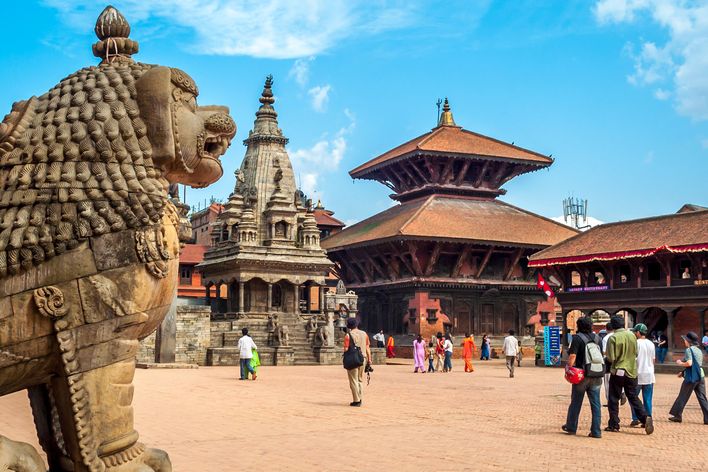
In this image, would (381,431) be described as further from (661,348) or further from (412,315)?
(412,315)

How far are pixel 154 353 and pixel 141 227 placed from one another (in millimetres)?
23478

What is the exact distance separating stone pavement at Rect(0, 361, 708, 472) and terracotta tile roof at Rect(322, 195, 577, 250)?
21.4 m

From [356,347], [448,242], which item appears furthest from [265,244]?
[356,347]

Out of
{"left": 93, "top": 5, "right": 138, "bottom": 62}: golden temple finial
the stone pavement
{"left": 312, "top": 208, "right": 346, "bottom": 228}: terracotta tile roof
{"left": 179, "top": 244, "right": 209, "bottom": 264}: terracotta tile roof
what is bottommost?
the stone pavement

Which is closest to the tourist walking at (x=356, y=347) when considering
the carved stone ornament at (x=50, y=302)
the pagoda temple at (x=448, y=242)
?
the carved stone ornament at (x=50, y=302)

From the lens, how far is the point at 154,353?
2741cm

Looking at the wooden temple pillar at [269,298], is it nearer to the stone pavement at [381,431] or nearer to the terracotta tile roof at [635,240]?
the terracotta tile roof at [635,240]

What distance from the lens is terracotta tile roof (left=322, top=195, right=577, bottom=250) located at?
3947cm

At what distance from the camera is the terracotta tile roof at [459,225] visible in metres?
39.5

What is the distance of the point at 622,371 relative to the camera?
1125 cm

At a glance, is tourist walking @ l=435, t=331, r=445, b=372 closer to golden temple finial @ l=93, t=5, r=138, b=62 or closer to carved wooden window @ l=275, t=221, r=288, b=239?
carved wooden window @ l=275, t=221, r=288, b=239

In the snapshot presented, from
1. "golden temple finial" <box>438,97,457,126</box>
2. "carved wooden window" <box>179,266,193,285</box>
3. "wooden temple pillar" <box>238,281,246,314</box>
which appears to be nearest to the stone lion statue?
"wooden temple pillar" <box>238,281,246,314</box>

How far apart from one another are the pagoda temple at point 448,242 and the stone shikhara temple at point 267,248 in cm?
265

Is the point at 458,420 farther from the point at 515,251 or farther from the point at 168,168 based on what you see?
the point at 515,251
